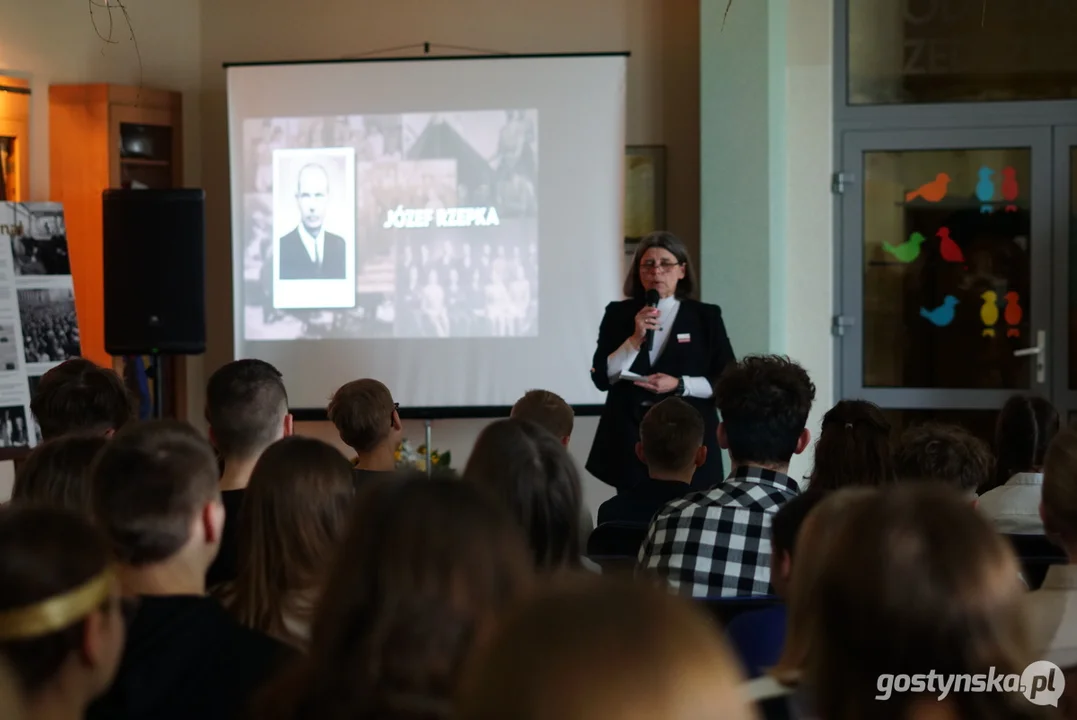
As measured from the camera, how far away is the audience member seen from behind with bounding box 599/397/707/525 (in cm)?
312

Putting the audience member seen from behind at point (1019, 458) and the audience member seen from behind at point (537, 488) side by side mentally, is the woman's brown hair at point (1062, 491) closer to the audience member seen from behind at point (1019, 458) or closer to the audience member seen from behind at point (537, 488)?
the audience member seen from behind at point (537, 488)

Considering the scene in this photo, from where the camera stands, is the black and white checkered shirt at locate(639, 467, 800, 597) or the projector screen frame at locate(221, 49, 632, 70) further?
the projector screen frame at locate(221, 49, 632, 70)

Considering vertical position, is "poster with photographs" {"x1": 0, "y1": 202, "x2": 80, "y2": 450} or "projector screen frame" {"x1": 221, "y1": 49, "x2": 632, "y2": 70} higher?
"projector screen frame" {"x1": 221, "y1": 49, "x2": 632, "y2": 70}

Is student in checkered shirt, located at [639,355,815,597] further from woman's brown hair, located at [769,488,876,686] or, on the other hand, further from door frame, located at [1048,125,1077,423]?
door frame, located at [1048,125,1077,423]

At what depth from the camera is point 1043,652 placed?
1.73 m

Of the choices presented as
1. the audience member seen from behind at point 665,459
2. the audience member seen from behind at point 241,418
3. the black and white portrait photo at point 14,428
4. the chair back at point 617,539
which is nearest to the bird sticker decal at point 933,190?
the audience member seen from behind at point 665,459

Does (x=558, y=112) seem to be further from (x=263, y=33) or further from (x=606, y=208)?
(x=263, y=33)

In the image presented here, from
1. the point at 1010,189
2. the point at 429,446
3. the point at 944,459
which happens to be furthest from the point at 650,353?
the point at 1010,189

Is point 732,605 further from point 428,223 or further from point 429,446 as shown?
point 428,223

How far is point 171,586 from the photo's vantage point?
1.67 m

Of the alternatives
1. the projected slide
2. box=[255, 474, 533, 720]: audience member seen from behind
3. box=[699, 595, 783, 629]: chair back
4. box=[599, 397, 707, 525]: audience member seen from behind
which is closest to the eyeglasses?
box=[599, 397, 707, 525]: audience member seen from behind

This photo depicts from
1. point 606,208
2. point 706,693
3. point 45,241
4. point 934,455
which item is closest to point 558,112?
point 606,208

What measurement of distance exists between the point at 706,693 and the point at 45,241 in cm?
607

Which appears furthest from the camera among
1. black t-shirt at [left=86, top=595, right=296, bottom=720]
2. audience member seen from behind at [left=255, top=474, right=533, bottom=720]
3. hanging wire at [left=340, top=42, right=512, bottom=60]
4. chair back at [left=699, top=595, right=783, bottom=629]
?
hanging wire at [left=340, top=42, right=512, bottom=60]
